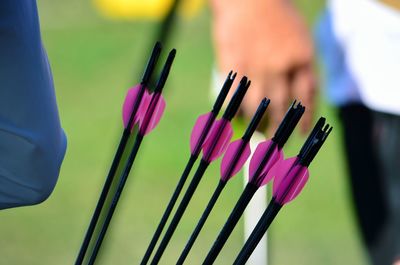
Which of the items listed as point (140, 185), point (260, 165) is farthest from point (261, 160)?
point (140, 185)

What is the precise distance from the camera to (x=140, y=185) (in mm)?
3500

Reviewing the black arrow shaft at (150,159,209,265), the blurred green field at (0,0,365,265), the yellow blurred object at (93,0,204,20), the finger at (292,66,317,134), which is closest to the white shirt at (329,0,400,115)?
the finger at (292,66,317,134)

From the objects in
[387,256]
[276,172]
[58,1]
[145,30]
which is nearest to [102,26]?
[145,30]

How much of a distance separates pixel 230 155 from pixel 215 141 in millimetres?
23

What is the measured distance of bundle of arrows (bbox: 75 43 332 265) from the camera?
100 centimetres

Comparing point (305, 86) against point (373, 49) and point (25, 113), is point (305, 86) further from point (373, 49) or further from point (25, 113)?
point (25, 113)

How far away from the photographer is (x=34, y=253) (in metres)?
3.05

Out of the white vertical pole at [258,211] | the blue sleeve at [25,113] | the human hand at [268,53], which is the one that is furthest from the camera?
the white vertical pole at [258,211]

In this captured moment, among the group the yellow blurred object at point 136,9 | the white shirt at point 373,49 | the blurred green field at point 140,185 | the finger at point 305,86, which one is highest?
the yellow blurred object at point 136,9

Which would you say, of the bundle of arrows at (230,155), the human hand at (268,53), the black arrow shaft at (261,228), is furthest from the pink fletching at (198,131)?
the human hand at (268,53)

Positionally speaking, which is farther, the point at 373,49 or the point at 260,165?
the point at 373,49

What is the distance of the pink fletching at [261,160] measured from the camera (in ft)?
3.30

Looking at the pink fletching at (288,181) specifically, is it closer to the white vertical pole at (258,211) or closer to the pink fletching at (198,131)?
the pink fletching at (198,131)

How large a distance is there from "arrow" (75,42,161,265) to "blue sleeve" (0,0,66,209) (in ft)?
0.20
